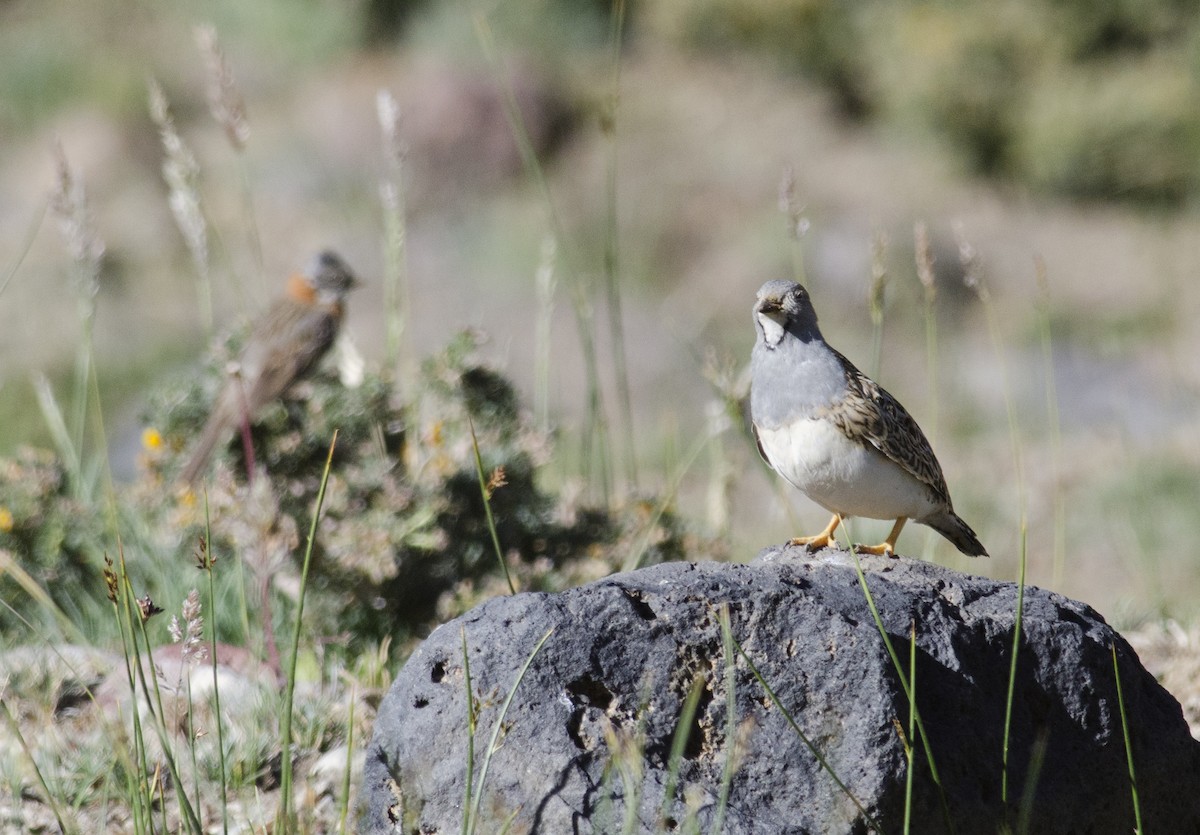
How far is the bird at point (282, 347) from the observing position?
5000 millimetres

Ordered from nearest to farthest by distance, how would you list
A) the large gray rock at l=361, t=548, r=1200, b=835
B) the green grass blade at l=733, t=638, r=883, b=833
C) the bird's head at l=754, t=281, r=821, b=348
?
the green grass blade at l=733, t=638, r=883, b=833, the large gray rock at l=361, t=548, r=1200, b=835, the bird's head at l=754, t=281, r=821, b=348

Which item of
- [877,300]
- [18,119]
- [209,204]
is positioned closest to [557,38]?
[209,204]

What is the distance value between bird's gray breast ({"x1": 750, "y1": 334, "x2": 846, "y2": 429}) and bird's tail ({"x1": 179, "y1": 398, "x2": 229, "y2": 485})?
7.51 feet

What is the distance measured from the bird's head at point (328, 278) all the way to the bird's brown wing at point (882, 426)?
3986 mm

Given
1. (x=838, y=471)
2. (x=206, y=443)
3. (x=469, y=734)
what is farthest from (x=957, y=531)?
(x=206, y=443)

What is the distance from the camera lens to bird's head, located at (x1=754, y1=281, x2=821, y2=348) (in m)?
3.42

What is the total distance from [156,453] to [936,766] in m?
3.50

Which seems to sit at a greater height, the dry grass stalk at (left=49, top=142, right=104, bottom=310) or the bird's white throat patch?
the dry grass stalk at (left=49, top=142, right=104, bottom=310)

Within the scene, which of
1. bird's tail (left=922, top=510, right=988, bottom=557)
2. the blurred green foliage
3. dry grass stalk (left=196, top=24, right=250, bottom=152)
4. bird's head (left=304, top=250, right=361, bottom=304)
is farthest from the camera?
bird's head (left=304, top=250, right=361, bottom=304)

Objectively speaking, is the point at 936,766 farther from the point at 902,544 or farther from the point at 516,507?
the point at 902,544

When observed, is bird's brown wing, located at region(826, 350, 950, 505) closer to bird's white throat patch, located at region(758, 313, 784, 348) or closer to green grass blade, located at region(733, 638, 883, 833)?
bird's white throat patch, located at region(758, 313, 784, 348)

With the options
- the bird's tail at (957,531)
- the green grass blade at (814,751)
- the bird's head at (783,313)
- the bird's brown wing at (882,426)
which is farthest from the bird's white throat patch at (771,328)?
the green grass blade at (814,751)

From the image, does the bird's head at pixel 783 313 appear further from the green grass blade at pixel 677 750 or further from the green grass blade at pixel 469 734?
the green grass blade at pixel 469 734

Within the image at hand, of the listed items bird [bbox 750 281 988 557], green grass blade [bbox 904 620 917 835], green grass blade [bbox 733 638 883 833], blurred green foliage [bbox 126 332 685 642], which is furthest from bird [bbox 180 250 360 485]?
green grass blade [bbox 904 620 917 835]
